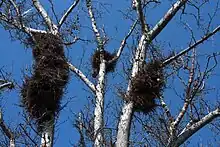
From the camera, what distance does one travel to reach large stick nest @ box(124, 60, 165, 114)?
24.3ft

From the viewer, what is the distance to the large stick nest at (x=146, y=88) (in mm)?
7422

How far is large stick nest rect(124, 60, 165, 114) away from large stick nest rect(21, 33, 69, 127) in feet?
5.56

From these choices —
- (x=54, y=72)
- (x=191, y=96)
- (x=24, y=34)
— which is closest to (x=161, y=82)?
(x=191, y=96)

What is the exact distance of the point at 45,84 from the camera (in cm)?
858

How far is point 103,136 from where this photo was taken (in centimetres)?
776

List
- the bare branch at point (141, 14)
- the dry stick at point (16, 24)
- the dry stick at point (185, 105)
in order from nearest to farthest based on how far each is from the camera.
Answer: the dry stick at point (185, 105) → the bare branch at point (141, 14) → the dry stick at point (16, 24)

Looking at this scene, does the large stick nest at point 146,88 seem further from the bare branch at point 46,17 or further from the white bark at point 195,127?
the bare branch at point 46,17

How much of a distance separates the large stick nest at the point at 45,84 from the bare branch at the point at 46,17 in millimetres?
696

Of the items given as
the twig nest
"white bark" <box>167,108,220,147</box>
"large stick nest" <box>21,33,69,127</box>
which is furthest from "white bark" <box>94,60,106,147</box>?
"white bark" <box>167,108,220,147</box>

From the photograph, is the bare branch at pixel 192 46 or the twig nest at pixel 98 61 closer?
the bare branch at pixel 192 46

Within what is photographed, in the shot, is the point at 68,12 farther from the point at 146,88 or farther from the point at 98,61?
the point at 146,88

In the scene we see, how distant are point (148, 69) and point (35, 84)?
215 centimetres

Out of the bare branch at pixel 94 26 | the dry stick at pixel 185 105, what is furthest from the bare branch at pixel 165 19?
the bare branch at pixel 94 26

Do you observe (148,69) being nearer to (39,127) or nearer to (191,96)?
(191,96)
